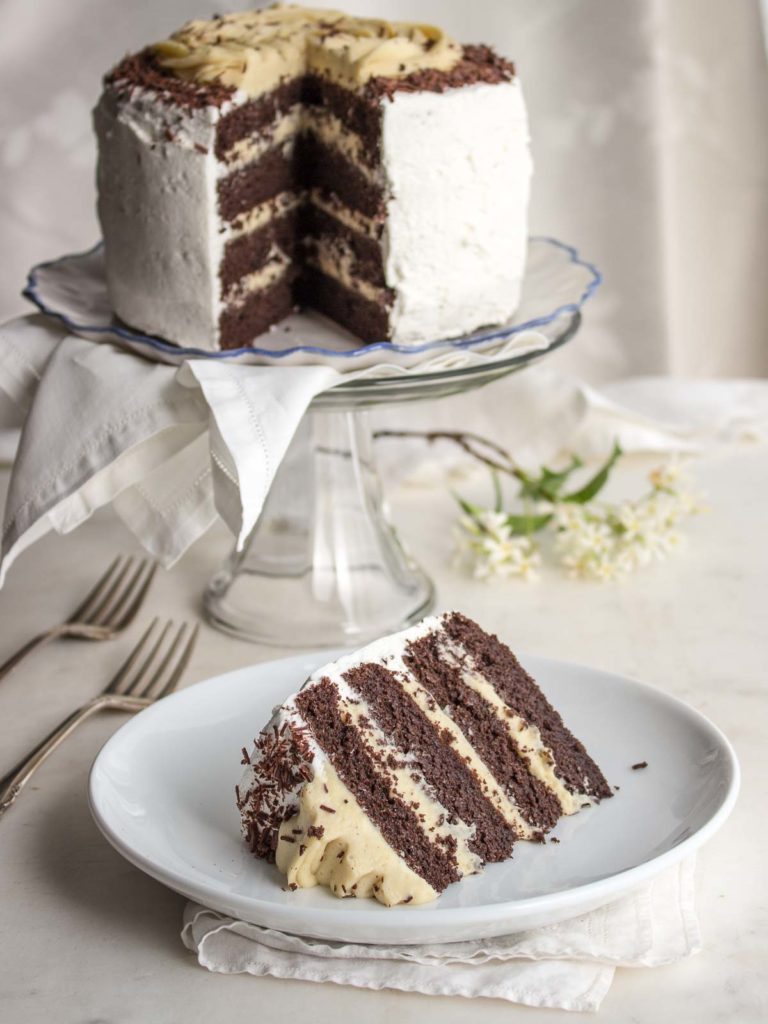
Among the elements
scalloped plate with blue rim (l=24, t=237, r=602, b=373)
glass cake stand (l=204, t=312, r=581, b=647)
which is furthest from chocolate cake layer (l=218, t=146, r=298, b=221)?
glass cake stand (l=204, t=312, r=581, b=647)

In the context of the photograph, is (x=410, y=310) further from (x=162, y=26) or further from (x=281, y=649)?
(x=162, y=26)

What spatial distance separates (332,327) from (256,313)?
15cm

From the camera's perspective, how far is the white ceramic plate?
1326 millimetres

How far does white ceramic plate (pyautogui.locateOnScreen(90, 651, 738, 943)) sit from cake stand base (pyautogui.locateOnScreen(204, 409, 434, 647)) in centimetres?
41

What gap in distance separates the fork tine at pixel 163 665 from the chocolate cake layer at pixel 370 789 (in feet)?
1.94

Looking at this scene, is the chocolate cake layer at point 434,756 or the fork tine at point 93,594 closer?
the chocolate cake layer at point 434,756

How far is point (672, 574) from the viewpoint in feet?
7.97

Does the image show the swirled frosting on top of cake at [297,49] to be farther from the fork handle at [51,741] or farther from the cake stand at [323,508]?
the fork handle at [51,741]

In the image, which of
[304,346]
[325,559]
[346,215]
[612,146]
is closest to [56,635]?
[325,559]

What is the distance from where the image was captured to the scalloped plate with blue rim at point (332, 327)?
202 cm

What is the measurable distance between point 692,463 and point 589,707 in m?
1.23

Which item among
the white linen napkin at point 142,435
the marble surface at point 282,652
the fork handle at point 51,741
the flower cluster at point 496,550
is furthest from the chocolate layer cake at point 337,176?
the fork handle at point 51,741

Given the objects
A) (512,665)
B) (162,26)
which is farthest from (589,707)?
(162,26)

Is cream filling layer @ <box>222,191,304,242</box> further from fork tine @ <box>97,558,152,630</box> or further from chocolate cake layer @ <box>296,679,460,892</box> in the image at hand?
chocolate cake layer @ <box>296,679,460,892</box>
